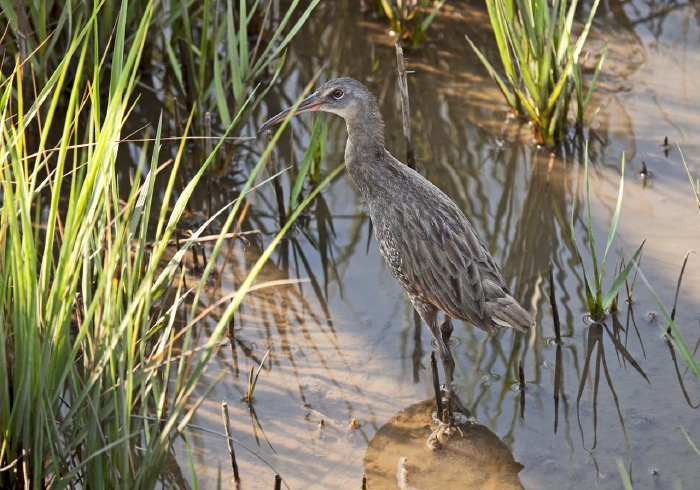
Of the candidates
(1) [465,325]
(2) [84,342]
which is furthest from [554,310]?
(2) [84,342]

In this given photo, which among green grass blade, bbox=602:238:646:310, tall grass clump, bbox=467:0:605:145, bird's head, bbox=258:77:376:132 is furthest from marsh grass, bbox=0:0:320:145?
green grass blade, bbox=602:238:646:310

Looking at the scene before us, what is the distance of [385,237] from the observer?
391 cm

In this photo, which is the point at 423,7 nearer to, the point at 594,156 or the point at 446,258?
the point at 594,156

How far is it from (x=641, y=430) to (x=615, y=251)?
1.15m

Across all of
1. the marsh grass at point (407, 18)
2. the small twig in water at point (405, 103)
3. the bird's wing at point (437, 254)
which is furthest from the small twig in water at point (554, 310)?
the marsh grass at point (407, 18)

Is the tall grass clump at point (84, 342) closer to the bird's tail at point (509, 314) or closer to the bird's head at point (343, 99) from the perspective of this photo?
the bird's tail at point (509, 314)

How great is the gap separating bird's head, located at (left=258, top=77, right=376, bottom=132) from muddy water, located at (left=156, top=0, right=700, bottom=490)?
34.2 inches

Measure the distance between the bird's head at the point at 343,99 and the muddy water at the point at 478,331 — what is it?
2.85ft

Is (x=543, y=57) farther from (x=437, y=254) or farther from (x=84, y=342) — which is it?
(x=84, y=342)

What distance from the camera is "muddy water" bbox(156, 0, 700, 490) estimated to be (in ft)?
11.7

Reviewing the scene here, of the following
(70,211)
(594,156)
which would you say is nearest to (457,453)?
(70,211)

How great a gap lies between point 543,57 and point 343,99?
4.23 feet

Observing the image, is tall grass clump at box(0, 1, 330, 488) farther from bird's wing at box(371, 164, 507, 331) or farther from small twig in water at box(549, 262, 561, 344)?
small twig in water at box(549, 262, 561, 344)

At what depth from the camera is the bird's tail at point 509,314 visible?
141 inches
